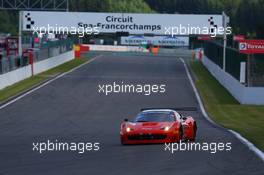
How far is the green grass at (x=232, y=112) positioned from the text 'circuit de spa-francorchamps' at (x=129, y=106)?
1.9 inches

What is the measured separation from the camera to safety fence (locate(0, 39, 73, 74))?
48250mm

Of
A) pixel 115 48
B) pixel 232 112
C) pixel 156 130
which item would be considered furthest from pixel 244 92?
pixel 115 48

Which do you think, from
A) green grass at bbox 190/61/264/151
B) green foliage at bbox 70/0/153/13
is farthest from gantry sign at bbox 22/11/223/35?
green foliage at bbox 70/0/153/13

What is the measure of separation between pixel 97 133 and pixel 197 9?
113 metres

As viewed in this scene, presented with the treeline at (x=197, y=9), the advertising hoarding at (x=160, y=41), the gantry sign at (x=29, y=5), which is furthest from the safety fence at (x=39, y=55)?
the advertising hoarding at (x=160, y=41)

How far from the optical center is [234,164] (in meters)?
16.0

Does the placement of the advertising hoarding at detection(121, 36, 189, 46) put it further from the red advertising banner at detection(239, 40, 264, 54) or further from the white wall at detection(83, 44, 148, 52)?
the red advertising banner at detection(239, 40, 264, 54)

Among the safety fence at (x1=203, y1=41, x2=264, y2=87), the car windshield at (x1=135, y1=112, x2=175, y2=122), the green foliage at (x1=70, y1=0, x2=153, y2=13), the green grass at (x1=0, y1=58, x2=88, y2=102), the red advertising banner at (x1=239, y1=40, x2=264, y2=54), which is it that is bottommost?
the green grass at (x1=0, y1=58, x2=88, y2=102)

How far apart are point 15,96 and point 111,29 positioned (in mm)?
21766

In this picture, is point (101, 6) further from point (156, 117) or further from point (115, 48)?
point (156, 117)

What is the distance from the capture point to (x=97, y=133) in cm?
2602

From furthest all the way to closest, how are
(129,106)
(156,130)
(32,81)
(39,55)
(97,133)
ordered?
(39,55) < (32,81) < (129,106) < (97,133) < (156,130)

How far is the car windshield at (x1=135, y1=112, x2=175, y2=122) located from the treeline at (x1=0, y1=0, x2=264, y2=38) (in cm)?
7108

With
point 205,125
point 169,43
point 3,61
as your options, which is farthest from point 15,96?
point 169,43
